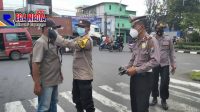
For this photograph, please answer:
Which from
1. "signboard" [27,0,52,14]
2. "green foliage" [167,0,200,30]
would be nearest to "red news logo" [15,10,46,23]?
"green foliage" [167,0,200,30]

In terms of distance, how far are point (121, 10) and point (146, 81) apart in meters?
64.7

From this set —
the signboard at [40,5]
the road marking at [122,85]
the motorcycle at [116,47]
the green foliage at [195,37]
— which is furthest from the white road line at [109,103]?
the signboard at [40,5]

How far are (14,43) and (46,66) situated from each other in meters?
16.1

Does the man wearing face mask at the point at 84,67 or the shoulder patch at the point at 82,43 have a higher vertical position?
the shoulder patch at the point at 82,43

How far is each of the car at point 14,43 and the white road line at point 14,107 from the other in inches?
512

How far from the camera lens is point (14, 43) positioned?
20.3m

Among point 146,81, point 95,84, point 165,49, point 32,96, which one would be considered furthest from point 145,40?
point 95,84

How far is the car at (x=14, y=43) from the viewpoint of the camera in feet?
65.7

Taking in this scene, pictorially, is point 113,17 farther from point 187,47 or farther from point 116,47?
point 116,47

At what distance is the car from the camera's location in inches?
789

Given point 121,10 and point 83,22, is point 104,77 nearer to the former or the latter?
point 83,22

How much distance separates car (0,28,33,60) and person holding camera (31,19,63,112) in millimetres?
15788

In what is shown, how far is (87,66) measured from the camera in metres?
5.51

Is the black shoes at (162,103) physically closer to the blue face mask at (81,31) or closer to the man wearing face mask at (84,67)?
the man wearing face mask at (84,67)
